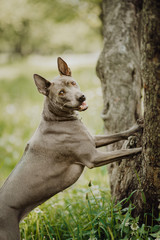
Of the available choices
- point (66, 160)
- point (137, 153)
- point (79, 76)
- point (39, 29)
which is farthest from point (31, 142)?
point (39, 29)

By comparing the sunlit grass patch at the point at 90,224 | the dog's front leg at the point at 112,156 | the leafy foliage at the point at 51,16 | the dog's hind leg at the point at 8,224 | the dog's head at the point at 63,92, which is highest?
the leafy foliage at the point at 51,16

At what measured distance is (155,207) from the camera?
8.55 ft

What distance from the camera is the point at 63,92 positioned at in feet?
9.27

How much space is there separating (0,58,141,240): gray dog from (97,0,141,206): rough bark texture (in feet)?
2.67

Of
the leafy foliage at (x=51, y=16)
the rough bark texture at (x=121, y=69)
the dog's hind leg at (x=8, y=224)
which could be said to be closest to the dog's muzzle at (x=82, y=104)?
the rough bark texture at (x=121, y=69)

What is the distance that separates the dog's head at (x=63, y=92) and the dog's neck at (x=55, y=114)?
51mm

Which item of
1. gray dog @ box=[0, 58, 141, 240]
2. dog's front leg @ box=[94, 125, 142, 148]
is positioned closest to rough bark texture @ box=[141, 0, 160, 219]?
gray dog @ box=[0, 58, 141, 240]

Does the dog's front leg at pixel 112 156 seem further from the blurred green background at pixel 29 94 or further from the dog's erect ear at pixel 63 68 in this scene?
the blurred green background at pixel 29 94

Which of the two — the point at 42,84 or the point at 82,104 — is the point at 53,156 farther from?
the point at 42,84

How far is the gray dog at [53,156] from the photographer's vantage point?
2793 mm

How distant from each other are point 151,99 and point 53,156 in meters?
1.16

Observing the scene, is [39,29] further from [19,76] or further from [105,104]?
[105,104]

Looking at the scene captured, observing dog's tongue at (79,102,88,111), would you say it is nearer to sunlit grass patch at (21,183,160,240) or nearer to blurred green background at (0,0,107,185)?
sunlit grass patch at (21,183,160,240)

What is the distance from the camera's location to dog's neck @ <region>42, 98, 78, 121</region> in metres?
2.88
